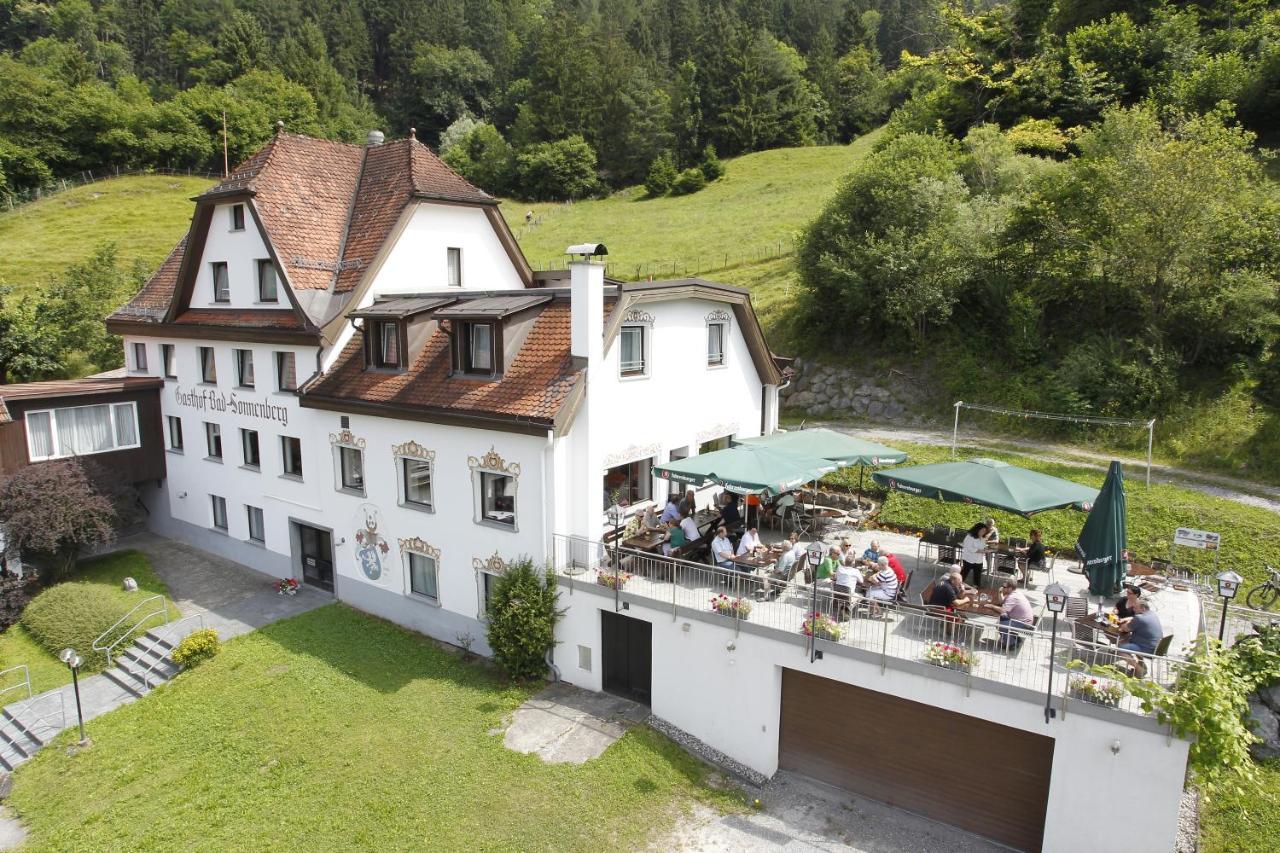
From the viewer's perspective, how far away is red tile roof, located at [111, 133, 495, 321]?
22.2 metres

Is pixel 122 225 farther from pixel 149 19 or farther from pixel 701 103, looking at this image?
pixel 149 19

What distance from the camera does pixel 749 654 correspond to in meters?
14.4

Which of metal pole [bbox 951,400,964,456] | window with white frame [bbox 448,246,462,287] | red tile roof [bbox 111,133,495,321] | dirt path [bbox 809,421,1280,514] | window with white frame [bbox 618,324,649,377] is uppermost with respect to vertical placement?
red tile roof [bbox 111,133,495,321]

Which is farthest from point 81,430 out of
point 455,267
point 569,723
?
point 569,723

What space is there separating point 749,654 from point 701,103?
82062mm

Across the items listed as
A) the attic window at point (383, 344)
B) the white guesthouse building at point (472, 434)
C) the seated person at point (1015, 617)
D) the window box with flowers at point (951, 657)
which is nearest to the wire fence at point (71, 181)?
the white guesthouse building at point (472, 434)

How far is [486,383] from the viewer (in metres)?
17.7

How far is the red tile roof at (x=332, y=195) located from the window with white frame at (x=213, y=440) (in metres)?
4.51

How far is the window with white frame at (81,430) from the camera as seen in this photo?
23.6 metres

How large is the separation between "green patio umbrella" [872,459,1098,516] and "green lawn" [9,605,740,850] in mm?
7428

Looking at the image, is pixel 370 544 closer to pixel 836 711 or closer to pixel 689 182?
pixel 836 711

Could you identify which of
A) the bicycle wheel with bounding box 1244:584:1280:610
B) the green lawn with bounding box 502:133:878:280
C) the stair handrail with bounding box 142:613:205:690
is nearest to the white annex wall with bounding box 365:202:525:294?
the stair handrail with bounding box 142:613:205:690

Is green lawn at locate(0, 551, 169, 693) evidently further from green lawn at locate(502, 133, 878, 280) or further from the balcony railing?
green lawn at locate(502, 133, 878, 280)

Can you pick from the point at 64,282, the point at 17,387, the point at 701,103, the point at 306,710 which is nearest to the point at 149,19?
the point at 701,103
